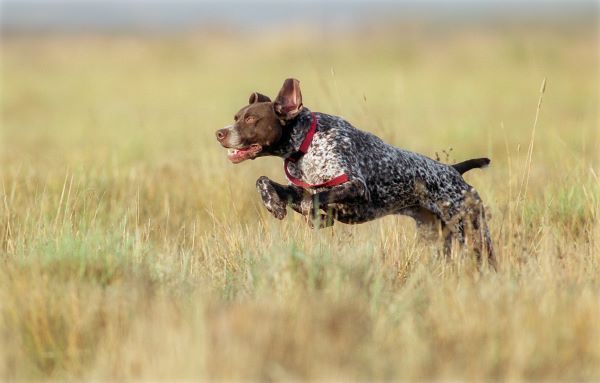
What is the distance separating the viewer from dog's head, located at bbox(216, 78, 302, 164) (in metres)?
5.74

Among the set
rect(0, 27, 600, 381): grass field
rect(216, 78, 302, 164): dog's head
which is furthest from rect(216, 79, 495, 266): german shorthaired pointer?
rect(0, 27, 600, 381): grass field

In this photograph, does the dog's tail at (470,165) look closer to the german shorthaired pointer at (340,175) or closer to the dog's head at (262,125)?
the german shorthaired pointer at (340,175)

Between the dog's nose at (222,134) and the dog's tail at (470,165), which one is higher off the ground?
the dog's nose at (222,134)

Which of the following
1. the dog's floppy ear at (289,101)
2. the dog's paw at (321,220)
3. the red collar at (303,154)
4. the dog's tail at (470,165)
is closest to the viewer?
the dog's paw at (321,220)

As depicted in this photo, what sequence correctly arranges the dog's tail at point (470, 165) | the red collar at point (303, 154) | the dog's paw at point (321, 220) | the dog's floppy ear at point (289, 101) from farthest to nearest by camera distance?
1. the dog's tail at point (470, 165)
2. the dog's floppy ear at point (289, 101)
3. the red collar at point (303, 154)
4. the dog's paw at point (321, 220)

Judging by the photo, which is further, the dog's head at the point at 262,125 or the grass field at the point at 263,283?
the dog's head at the point at 262,125

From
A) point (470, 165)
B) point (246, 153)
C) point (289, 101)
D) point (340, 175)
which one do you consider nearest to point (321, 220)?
point (340, 175)

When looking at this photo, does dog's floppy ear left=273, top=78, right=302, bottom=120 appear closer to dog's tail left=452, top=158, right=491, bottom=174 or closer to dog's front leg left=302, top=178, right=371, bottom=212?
dog's front leg left=302, top=178, right=371, bottom=212

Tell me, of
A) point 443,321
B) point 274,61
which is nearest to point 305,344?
point 443,321

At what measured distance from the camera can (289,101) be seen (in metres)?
5.77

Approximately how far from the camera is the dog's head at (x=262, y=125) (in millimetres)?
5742

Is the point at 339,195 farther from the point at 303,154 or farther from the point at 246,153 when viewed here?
the point at 246,153

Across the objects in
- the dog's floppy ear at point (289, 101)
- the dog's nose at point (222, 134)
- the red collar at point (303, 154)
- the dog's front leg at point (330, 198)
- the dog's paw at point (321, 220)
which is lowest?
the dog's paw at point (321, 220)

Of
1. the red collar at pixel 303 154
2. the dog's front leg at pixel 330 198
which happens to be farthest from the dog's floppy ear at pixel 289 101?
the dog's front leg at pixel 330 198
